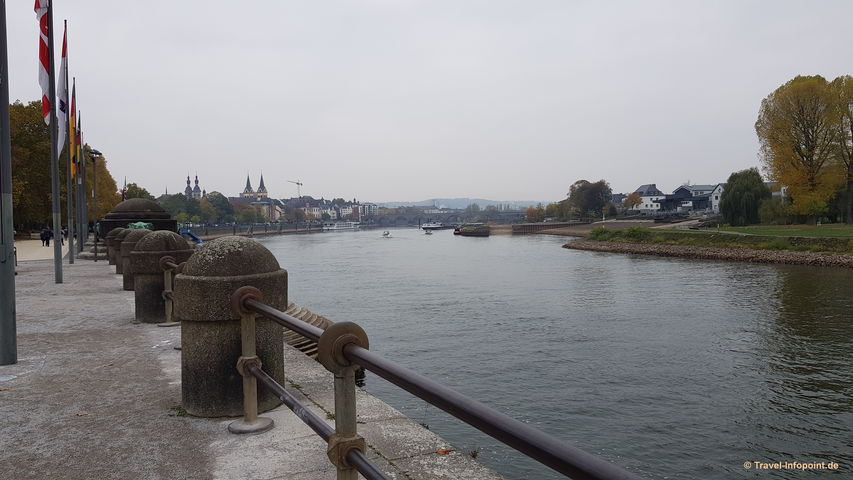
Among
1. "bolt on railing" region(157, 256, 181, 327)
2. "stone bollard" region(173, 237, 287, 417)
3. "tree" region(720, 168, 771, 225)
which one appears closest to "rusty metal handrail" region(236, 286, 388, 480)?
"stone bollard" region(173, 237, 287, 417)

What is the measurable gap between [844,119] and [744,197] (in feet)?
52.9

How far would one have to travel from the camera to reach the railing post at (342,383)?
8.27 feet

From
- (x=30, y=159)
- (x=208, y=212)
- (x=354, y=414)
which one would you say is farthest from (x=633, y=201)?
(x=354, y=414)

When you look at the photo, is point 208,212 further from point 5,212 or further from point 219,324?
point 219,324

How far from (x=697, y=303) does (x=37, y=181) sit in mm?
51681

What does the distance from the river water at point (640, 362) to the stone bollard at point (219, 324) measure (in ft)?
17.0

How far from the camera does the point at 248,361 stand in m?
4.62

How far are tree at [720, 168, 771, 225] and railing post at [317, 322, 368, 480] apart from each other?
73.2 m

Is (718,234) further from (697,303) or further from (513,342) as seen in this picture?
(513,342)

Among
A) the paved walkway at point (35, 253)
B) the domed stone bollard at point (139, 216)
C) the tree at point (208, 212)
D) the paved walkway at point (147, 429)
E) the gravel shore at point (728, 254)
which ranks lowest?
the gravel shore at point (728, 254)

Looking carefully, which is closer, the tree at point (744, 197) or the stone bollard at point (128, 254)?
the stone bollard at point (128, 254)

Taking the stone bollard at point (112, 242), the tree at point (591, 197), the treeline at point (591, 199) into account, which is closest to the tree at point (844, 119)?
the stone bollard at point (112, 242)

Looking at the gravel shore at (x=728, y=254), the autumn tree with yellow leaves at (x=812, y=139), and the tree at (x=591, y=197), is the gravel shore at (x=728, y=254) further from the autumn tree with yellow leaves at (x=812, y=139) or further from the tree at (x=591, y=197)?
the tree at (x=591, y=197)

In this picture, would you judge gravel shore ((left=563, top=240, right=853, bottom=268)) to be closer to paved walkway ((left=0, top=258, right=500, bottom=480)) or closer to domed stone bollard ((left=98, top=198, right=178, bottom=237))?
domed stone bollard ((left=98, top=198, right=178, bottom=237))
